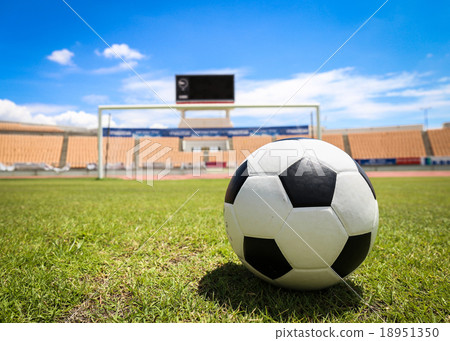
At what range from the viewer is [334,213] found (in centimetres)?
165

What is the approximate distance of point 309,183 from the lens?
1.68m

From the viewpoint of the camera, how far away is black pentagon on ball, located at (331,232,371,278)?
169cm

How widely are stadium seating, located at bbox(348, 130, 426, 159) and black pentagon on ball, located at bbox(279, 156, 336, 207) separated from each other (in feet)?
130

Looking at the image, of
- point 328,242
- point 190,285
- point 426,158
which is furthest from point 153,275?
point 426,158

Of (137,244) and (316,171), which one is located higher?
(316,171)

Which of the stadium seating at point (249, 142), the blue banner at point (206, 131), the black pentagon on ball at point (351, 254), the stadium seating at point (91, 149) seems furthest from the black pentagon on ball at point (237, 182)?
the stadium seating at point (91, 149)

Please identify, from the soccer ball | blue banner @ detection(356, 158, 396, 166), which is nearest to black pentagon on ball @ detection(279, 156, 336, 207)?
the soccer ball

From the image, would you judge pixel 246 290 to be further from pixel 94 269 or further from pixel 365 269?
pixel 94 269

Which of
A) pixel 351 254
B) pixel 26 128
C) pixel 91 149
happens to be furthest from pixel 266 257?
pixel 26 128

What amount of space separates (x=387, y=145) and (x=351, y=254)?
44917 millimetres

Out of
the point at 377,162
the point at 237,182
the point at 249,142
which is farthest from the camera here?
the point at 249,142

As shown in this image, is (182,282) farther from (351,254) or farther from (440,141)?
(440,141)
